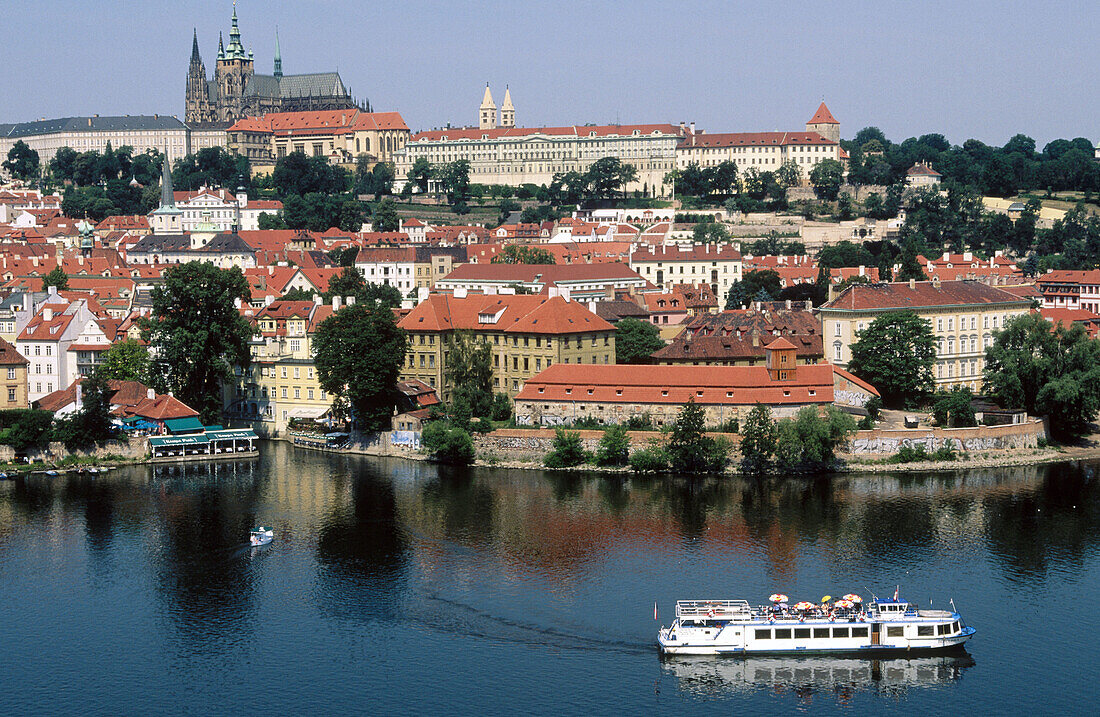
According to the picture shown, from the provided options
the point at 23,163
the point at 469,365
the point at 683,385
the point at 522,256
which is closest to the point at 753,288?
the point at 522,256

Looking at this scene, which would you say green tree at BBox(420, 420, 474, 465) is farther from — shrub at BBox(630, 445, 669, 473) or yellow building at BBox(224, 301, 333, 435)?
yellow building at BBox(224, 301, 333, 435)

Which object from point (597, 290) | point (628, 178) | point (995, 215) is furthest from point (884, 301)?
point (628, 178)

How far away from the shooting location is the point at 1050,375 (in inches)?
1951

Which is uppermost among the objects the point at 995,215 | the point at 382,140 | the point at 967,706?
the point at 382,140

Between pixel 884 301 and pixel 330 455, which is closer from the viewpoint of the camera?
pixel 330 455

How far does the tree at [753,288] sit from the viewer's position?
79938mm

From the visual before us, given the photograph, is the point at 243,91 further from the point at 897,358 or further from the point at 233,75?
the point at 897,358

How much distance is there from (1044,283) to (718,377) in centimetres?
4082

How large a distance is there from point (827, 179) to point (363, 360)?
3231 inches

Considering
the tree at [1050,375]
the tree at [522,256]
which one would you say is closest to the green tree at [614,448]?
the tree at [1050,375]

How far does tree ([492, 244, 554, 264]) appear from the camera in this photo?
288ft

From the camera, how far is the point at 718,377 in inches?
1922

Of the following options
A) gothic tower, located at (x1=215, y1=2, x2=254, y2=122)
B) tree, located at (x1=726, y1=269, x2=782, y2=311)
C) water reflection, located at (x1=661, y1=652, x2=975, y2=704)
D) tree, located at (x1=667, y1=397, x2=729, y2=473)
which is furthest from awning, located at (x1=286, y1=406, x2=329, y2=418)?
gothic tower, located at (x1=215, y1=2, x2=254, y2=122)

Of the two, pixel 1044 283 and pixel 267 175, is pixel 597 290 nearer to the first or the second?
pixel 1044 283
